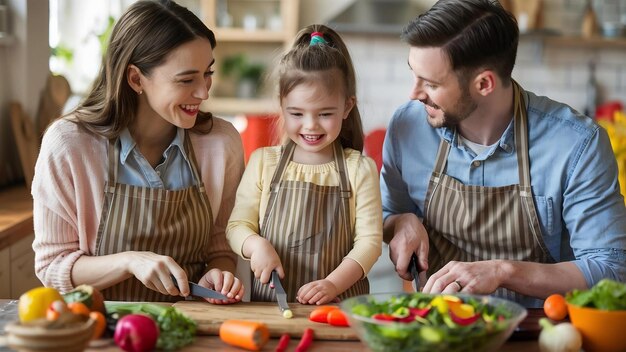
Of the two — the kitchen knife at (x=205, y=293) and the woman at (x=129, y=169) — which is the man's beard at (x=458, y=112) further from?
the kitchen knife at (x=205, y=293)

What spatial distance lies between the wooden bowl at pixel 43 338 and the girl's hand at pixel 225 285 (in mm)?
504

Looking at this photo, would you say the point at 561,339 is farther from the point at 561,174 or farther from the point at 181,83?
the point at 181,83

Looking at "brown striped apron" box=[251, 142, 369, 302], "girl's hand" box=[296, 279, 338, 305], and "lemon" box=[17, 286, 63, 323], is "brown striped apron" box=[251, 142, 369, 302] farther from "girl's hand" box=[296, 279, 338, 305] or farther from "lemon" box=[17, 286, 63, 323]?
"lemon" box=[17, 286, 63, 323]

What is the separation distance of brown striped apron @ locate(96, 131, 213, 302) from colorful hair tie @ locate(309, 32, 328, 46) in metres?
0.46

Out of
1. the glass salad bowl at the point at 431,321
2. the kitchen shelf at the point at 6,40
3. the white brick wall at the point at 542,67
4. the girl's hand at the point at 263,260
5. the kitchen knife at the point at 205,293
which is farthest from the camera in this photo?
the white brick wall at the point at 542,67

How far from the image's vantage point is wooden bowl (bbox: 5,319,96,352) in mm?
1355

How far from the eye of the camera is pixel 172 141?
2.23 m

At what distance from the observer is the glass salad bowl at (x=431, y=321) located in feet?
4.44

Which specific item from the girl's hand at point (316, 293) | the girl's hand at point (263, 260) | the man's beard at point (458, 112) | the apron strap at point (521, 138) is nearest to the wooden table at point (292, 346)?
the girl's hand at point (316, 293)

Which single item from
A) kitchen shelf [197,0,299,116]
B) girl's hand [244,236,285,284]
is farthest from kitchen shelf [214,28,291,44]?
girl's hand [244,236,285,284]

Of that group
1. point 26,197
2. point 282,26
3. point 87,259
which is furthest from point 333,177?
point 282,26

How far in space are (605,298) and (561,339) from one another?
12cm

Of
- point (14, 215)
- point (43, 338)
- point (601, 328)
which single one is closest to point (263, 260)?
point (43, 338)

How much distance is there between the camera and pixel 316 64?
6.84ft
